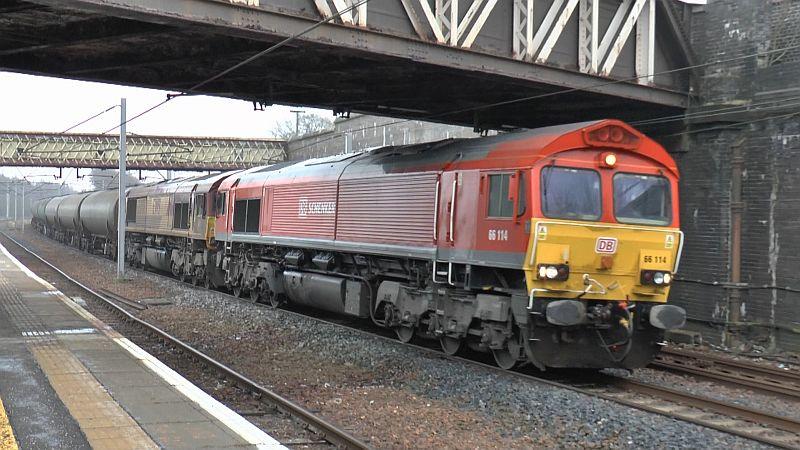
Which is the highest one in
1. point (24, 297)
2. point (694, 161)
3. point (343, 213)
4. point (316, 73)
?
point (316, 73)

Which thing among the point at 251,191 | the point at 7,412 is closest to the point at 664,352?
the point at 7,412

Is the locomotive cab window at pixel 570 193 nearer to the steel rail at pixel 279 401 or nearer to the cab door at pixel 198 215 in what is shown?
the steel rail at pixel 279 401

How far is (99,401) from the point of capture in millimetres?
7352

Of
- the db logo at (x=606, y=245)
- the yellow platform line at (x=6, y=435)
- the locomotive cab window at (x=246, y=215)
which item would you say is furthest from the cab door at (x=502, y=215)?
the locomotive cab window at (x=246, y=215)

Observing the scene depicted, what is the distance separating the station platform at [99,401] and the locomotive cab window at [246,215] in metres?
6.28

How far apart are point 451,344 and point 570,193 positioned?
124 inches

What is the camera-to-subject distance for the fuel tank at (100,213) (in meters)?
32.3

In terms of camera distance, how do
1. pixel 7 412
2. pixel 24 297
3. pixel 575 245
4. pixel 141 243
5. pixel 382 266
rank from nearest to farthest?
pixel 7 412 → pixel 575 245 → pixel 382 266 → pixel 24 297 → pixel 141 243

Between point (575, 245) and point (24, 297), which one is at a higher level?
point (575, 245)

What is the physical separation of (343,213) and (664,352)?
6271 millimetres

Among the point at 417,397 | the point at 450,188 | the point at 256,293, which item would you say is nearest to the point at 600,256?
the point at 450,188

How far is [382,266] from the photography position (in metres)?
12.7

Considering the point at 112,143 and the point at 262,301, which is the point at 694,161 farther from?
the point at 112,143

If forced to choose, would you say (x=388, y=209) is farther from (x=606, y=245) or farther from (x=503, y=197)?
(x=606, y=245)
